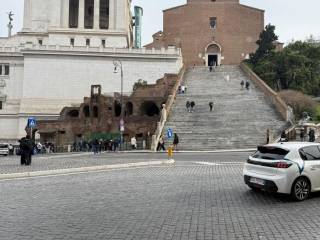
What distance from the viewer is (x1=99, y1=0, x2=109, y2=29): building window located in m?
76.0

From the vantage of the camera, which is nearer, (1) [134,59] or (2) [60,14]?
(1) [134,59]

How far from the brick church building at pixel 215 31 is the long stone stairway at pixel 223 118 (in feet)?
87.6

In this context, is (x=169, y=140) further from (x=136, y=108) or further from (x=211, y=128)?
(x=136, y=108)

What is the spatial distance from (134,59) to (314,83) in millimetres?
23751

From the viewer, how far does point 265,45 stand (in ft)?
232

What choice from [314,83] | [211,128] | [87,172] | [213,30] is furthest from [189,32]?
[87,172]

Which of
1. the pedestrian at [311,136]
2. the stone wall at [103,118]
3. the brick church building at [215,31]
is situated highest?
the brick church building at [215,31]

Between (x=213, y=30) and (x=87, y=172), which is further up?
(x=213, y=30)

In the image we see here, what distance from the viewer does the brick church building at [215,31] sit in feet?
267

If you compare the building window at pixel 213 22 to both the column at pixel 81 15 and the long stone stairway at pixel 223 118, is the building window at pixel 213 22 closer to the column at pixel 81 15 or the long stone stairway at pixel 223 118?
the column at pixel 81 15

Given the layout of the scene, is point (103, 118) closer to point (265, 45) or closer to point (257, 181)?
point (265, 45)

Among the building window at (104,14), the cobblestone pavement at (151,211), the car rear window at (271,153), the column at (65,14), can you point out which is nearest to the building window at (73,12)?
the column at (65,14)

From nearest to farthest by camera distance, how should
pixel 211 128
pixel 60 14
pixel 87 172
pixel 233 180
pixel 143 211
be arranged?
pixel 143 211 < pixel 233 180 < pixel 87 172 < pixel 211 128 < pixel 60 14

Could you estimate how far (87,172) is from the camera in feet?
61.1
